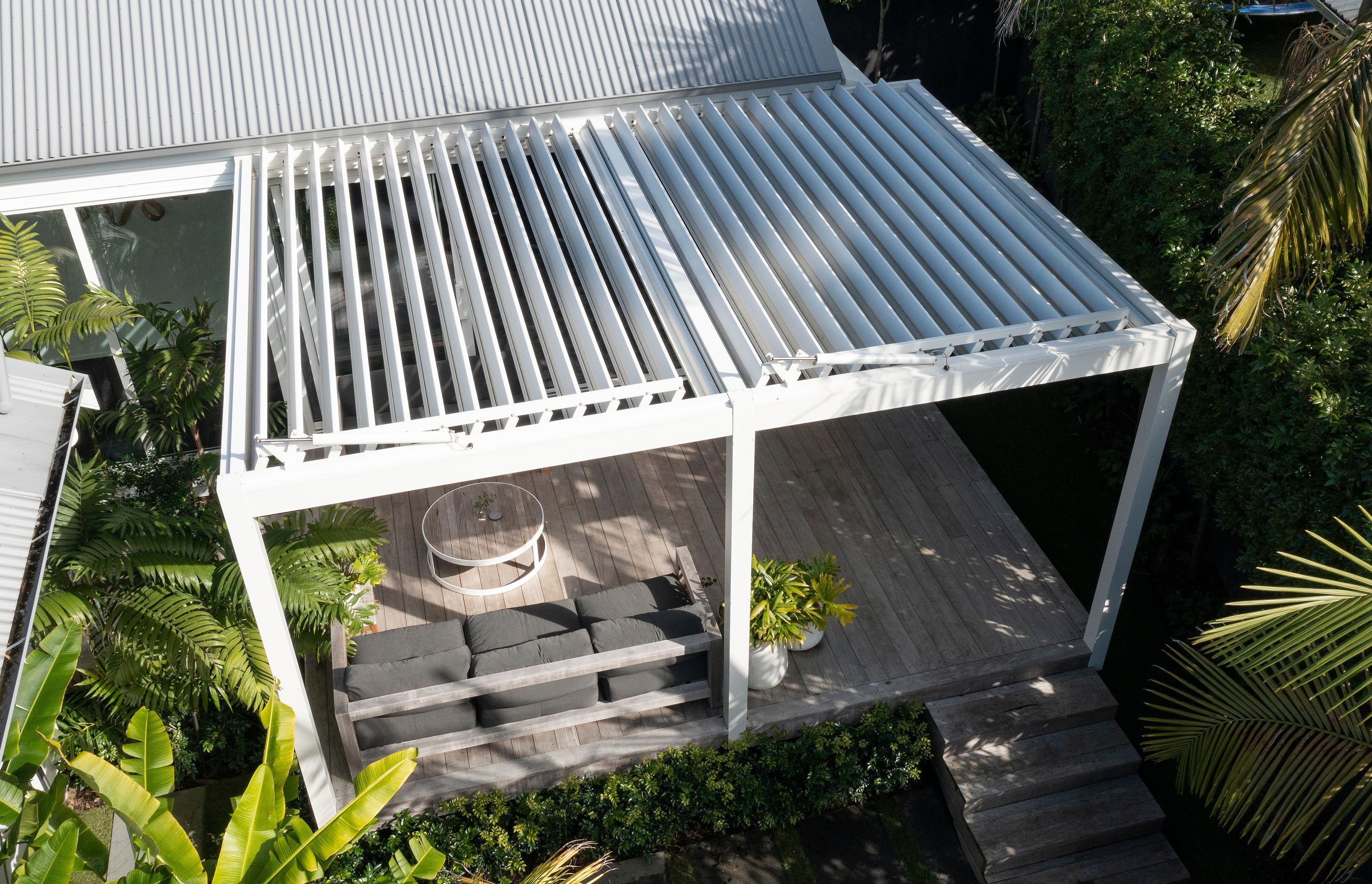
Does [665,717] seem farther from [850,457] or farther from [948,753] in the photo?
[850,457]

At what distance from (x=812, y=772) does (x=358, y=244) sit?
220 inches

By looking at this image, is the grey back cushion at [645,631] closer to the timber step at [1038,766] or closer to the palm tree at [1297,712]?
the timber step at [1038,766]

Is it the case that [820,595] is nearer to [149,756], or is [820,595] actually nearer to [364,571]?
[364,571]

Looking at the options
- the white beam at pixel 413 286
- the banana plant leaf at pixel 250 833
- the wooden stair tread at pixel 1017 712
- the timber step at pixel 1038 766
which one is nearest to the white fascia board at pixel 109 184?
the white beam at pixel 413 286

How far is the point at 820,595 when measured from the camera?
285 inches

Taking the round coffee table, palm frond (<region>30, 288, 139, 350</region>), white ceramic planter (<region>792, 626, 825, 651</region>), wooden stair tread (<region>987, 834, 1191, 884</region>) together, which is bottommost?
wooden stair tread (<region>987, 834, 1191, 884</region>)

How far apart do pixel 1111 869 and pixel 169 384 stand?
6929 millimetres

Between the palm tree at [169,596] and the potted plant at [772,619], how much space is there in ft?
8.18

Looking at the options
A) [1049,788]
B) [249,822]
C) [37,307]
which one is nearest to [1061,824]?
[1049,788]

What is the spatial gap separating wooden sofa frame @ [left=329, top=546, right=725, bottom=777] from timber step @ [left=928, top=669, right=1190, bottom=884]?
164 centimetres

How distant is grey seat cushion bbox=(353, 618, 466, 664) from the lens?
690cm

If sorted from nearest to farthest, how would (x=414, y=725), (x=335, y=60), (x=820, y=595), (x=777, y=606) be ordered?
(x=414, y=725) → (x=777, y=606) → (x=820, y=595) → (x=335, y=60)

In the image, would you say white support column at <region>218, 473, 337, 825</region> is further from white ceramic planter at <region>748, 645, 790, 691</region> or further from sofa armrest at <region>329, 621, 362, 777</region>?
white ceramic planter at <region>748, 645, 790, 691</region>

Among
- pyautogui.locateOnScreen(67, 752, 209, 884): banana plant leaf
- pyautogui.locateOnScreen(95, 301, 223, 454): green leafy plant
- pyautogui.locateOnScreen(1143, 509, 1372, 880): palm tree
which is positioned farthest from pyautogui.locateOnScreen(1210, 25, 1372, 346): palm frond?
pyautogui.locateOnScreen(95, 301, 223, 454): green leafy plant
